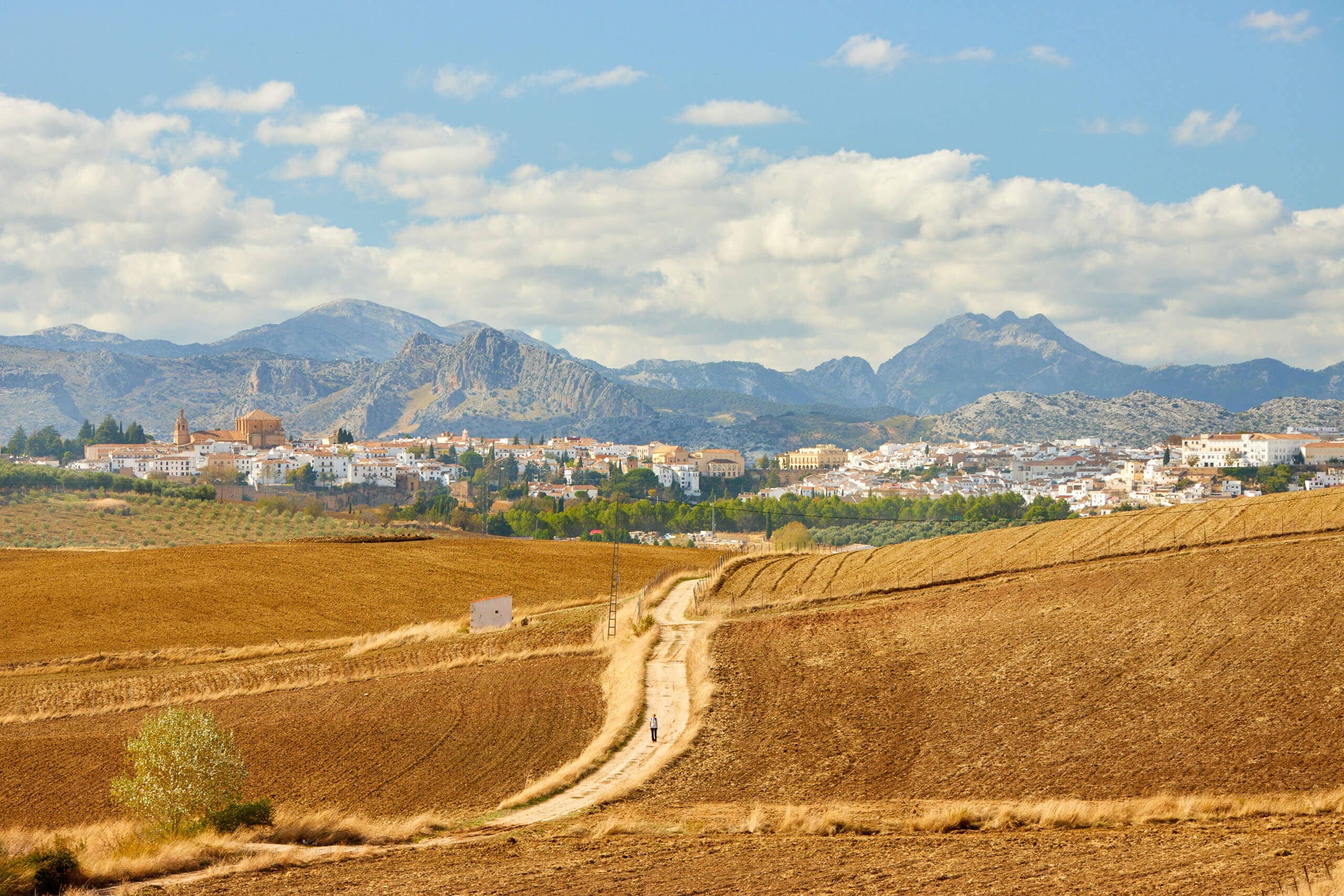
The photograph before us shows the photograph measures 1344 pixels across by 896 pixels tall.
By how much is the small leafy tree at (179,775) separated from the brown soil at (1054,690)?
8.04 m

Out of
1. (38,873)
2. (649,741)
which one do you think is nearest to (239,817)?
(38,873)

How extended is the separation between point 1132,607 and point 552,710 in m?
16.4

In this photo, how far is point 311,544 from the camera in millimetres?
69812

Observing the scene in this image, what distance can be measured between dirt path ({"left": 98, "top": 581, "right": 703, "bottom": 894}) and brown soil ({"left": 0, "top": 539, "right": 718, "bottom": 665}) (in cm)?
1757

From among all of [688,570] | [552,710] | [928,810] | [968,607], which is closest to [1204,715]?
[928,810]

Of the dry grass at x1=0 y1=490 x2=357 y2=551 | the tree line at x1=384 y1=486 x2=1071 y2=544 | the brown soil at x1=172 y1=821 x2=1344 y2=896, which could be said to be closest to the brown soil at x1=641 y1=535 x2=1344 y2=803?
the brown soil at x1=172 y1=821 x2=1344 y2=896

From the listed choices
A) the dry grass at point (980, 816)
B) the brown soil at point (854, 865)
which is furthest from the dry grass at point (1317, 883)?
the dry grass at point (980, 816)

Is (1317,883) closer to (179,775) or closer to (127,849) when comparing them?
(127,849)

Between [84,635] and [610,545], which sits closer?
[84,635]

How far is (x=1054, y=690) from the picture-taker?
2717 centimetres

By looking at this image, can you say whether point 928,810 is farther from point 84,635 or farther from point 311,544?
point 311,544

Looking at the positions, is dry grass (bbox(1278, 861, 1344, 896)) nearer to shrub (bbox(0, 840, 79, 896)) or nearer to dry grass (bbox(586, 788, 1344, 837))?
dry grass (bbox(586, 788, 1344, 837))

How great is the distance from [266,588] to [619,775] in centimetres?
3711

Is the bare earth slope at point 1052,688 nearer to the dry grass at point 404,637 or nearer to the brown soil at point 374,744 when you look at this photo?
the brown soil at point 374,744
